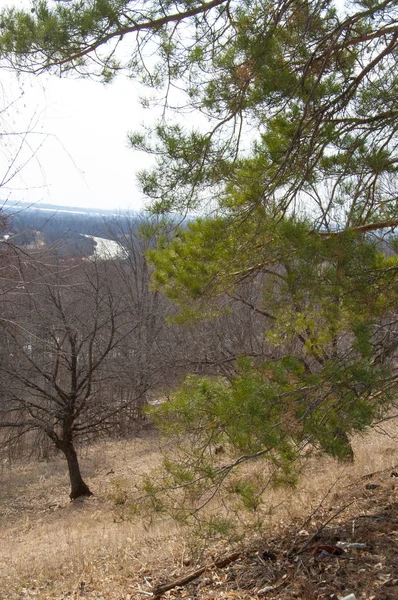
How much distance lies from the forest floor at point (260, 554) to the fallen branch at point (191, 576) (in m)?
0.01

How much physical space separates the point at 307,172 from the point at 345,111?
0.94 meters

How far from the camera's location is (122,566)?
5.49 m

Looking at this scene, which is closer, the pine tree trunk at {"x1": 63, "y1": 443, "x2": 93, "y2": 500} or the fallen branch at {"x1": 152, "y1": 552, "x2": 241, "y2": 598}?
the fallen branch at {"x1": 152, "y1": 552, "x2": 241, "y2": 598}

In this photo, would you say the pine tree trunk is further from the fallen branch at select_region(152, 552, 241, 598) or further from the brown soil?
the fallen branch at select_region(152, 552, 241, 598)

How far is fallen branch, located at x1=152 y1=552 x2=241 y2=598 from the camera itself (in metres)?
4.38

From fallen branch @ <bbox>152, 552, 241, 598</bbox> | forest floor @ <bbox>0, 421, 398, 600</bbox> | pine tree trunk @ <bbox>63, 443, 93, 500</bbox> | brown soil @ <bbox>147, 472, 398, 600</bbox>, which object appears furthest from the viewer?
pine tree trunk @ <bbox>63, 443, 93, 500</bbox>

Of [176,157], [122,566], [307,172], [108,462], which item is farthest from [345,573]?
[108,462]

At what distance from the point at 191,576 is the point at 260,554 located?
1.85 ft

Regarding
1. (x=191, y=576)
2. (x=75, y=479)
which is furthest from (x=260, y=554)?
(x=75, y=479)

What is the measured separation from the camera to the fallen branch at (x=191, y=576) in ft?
14.4

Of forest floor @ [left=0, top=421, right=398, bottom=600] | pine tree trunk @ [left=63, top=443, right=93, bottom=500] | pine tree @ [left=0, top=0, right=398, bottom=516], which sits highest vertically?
pine tree @ [left=0, top=0, right=398, bottom=516]

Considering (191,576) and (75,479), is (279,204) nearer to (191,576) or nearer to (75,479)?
(191,576)

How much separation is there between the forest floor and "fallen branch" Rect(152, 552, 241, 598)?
1 cm

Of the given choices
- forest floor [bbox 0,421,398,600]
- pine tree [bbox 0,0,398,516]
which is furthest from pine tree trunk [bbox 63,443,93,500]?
pine tree [bbox 0,0,398,516]
